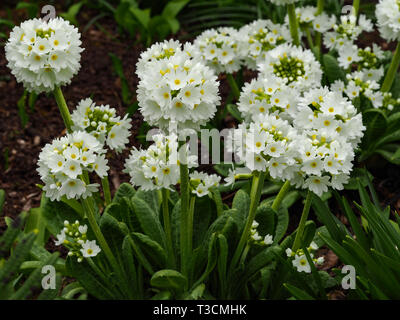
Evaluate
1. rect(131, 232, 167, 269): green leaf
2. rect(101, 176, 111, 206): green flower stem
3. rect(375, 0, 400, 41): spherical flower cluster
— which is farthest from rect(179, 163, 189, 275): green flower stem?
rect(375, 0, 400, 41): spherical flower cluster

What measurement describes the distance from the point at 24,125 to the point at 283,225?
2.73m

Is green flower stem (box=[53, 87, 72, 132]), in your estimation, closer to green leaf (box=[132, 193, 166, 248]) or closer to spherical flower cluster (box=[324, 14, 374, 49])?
green leaf (box=[132, 193, 166, 248])

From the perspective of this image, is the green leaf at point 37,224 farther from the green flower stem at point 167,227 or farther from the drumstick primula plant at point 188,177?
the green flower stem at point 167,227

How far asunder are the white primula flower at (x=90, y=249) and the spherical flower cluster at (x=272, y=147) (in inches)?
37.0

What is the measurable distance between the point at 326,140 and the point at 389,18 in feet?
5.40

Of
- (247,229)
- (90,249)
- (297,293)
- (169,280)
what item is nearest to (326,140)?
(247,229)

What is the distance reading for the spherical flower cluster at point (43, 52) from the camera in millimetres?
2729

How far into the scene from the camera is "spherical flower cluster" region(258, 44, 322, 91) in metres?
3.84

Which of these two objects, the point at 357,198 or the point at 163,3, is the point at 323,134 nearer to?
the point at 357,198

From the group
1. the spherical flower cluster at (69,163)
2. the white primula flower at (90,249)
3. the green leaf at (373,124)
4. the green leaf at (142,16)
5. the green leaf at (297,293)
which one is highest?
the green leaf at (142,16)

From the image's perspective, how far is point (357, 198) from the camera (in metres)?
4.61

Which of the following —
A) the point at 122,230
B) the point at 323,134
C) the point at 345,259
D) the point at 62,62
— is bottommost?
the point at 345,259

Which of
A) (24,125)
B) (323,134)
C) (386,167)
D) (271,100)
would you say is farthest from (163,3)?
(323,134)

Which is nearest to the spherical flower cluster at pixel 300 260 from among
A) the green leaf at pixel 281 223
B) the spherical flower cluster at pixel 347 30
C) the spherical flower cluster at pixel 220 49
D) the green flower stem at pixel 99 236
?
the green leaf at pixel 281 223
